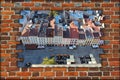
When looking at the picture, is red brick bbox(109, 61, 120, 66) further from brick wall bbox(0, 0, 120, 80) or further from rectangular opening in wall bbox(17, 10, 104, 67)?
rectangular opening in wall bbox(17, 10, 104, 67)

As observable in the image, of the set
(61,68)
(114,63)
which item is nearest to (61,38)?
(61,68)

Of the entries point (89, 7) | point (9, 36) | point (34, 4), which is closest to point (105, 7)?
point (89, 7)

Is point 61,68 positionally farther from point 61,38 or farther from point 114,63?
point 114,63

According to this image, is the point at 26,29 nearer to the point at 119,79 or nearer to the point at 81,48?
the point at 81,48

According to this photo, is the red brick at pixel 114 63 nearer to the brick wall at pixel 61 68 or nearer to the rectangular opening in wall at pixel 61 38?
the brick wall at pixel 61 68

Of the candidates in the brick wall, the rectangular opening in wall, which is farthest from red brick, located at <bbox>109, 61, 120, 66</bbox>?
the rectangular opening in wall

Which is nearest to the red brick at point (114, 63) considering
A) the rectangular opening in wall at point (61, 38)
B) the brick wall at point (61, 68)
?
the brick wall at point (61, 68)
